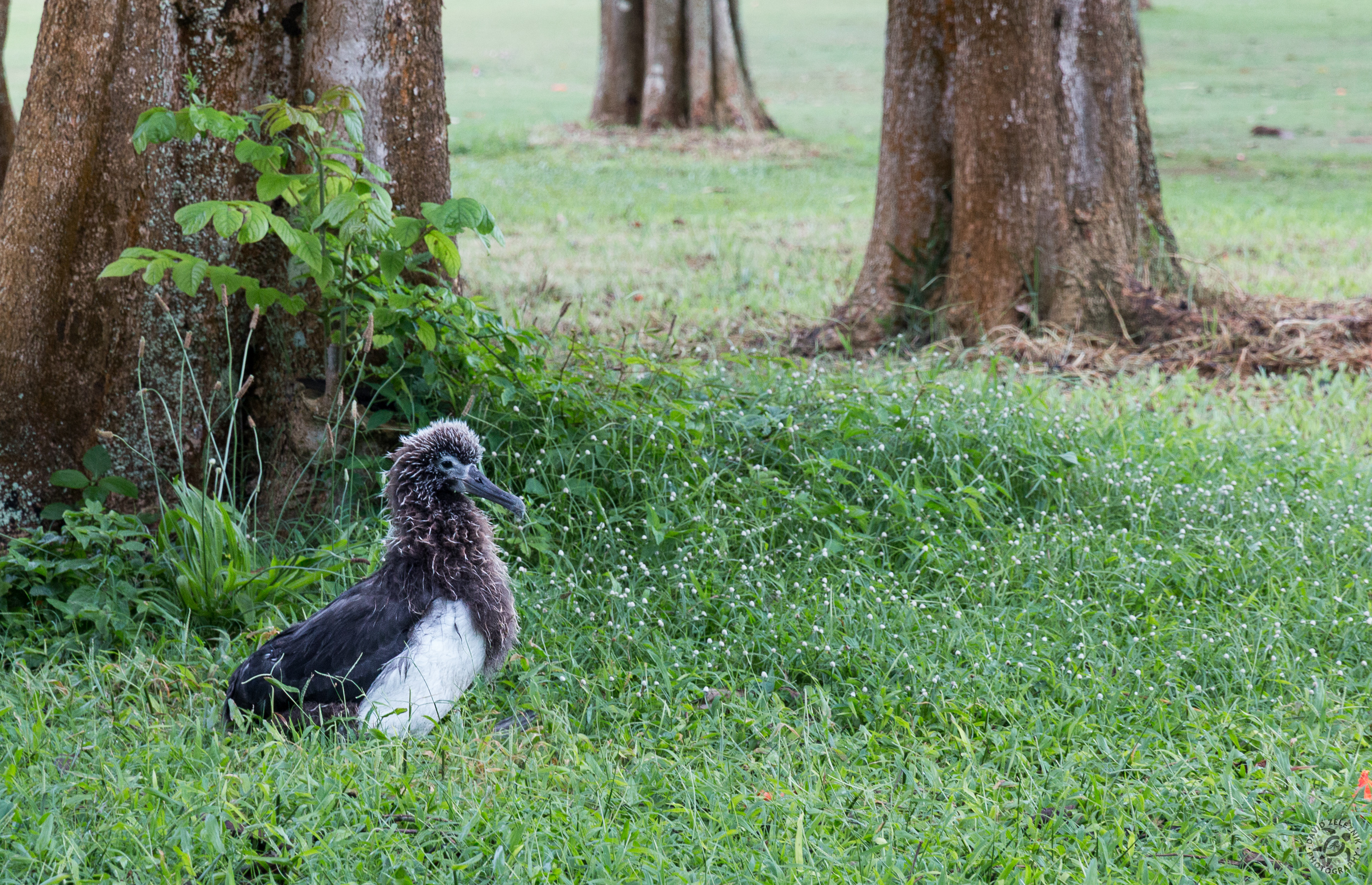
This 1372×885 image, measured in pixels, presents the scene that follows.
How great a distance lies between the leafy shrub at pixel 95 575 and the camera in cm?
374

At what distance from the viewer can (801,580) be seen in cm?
411

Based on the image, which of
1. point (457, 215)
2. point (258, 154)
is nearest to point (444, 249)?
point (457, 215)

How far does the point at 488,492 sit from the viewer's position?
3.37m

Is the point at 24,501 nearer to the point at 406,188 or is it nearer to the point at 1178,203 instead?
the point at 406,188

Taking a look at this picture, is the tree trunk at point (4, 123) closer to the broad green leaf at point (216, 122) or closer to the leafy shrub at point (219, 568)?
the broad green leaf at point (216, 122)

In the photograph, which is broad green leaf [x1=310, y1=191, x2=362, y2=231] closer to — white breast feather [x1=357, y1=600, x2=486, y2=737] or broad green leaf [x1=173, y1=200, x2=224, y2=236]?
broad green leaf [x1=173, y1=200, x2=224, y2=236]

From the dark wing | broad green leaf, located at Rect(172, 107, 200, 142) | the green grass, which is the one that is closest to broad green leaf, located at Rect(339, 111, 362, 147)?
broad green leaf, located at Rect(172, 107, 200, 142)

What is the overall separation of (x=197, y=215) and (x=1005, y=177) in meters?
4.43

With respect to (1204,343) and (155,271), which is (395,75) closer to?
(155,271)

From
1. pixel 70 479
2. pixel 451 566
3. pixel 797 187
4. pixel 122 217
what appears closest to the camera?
pixel 451 566

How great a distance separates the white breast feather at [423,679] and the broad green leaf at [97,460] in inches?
66.7

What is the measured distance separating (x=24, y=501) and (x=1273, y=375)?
6.10 m

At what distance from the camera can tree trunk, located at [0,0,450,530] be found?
4133 mm

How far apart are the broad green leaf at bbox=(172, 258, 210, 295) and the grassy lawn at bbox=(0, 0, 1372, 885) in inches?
40.3
